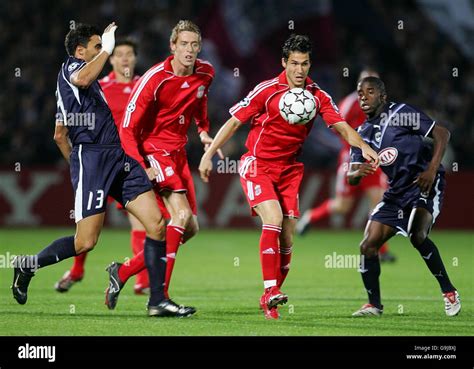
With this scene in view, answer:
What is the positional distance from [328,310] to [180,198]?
1.66m

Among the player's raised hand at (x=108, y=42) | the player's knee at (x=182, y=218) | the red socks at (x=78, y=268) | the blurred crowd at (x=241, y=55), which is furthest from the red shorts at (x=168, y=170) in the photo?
the blurred crowd at (x=241, y=55)

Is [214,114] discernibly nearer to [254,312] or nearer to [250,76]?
[250,76]

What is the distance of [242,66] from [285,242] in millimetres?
12180

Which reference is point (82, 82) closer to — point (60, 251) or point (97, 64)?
point (97, 64)

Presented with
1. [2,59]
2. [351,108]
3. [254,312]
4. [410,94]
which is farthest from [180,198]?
[410,94]

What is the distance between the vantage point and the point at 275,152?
8.95 metres

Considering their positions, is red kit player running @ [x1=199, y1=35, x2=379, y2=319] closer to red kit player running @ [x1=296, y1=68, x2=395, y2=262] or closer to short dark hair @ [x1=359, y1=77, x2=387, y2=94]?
short dark hair @ [x1=359, y1=77, x2=387, y2=94]

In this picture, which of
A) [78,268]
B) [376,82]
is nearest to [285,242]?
[376,82]

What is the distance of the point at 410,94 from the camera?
23.0 metres

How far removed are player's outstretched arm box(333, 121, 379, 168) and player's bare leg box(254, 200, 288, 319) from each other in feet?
2.66

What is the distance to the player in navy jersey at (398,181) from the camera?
8922 millimetres

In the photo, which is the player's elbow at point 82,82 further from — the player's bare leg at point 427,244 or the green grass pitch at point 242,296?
the player's bare leg at point 427,244

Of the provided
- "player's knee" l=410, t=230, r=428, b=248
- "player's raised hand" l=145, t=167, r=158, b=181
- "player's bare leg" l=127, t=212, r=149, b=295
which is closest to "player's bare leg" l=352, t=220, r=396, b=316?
"player's knee" l=410, t=230, r=428, b=248
